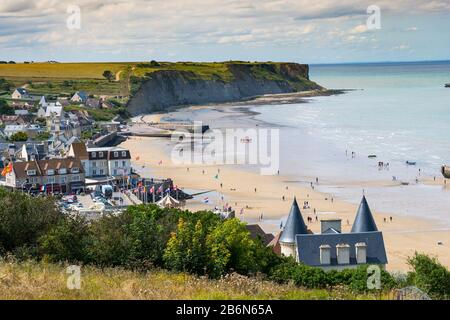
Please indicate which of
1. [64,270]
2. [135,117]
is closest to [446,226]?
[64,270]

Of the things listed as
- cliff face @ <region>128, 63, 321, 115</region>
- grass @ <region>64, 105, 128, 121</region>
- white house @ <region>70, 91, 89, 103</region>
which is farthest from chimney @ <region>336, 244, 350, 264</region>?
cliff face @ <region>128, 63, 321, 115</region>

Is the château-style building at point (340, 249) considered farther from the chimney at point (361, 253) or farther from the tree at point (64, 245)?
the tree at point (64, 245)

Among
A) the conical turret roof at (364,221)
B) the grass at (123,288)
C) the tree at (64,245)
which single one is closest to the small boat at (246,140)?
the conical turret roof at (364,221)

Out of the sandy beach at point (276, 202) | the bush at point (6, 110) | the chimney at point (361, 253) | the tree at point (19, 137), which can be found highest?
the bush at point (6, 110)

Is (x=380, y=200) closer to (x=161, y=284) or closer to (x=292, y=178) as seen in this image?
(x=292, y=178)

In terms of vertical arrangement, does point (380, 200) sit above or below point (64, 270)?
below

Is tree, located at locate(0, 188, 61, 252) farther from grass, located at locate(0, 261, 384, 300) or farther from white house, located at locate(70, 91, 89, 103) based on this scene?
white house, located at locate(70, 91, 89, 103)

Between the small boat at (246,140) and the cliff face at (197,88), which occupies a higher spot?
the cliff face at (197,88)
